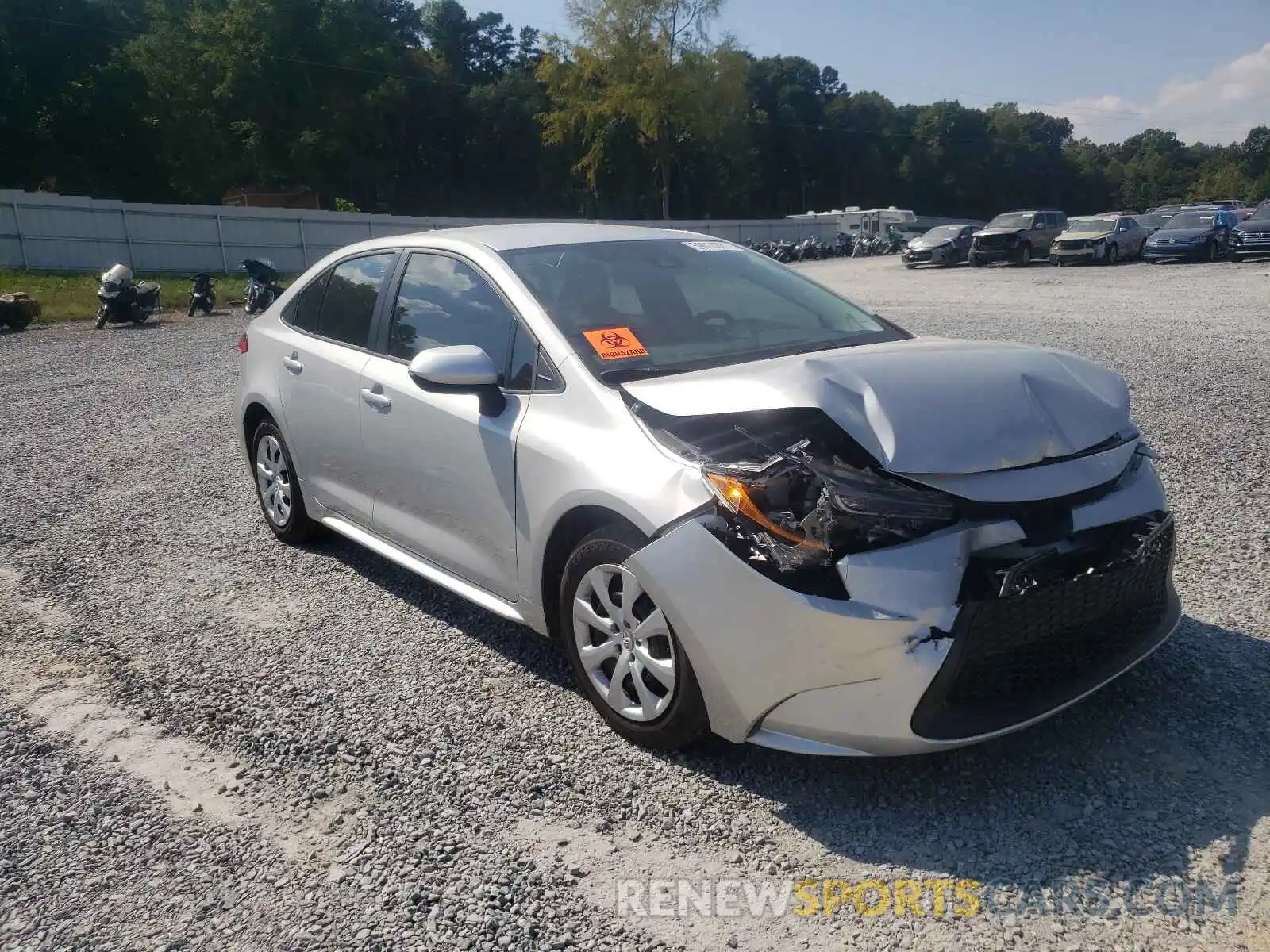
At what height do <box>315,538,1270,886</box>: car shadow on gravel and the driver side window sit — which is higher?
the driver side window

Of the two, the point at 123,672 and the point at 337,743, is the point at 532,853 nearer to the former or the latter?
the point at 337,743

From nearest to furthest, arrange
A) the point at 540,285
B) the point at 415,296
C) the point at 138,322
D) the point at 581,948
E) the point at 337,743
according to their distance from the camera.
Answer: the point at 581,948 < the point at 337,743 < the point at 540,285 < the point at 415,296 < the point at 138,322

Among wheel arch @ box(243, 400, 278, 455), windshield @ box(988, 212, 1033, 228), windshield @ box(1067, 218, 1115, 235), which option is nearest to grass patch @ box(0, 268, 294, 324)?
wheel arch @ box(243, 400, 278, 455)

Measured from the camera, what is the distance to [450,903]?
2.71 meters

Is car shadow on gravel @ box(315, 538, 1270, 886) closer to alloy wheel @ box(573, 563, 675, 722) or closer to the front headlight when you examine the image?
alloy wheel @ box(573, 563, 675, 722)

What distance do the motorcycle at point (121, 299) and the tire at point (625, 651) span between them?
17.3 metres

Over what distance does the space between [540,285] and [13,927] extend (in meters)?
2.65

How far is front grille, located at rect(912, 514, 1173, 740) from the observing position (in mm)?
2830

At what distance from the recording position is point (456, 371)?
370 centimetres

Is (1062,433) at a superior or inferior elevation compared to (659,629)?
superior

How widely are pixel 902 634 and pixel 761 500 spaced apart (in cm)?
54

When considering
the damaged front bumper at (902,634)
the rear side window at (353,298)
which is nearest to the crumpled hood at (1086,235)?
the rear side window at (353,298)

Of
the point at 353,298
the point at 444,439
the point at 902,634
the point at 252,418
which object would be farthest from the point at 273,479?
A: the point at 902,634

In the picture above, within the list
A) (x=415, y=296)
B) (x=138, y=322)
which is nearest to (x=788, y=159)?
(x=138, y=322)
